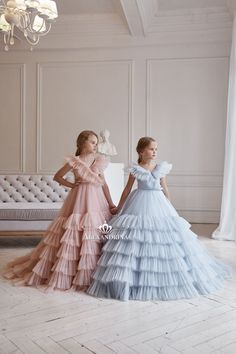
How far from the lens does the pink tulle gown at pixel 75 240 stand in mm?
3357

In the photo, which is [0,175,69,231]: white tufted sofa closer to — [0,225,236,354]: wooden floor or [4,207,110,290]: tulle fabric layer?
[4,207,110,290]: tulle fabric layer

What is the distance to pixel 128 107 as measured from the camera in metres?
7.66

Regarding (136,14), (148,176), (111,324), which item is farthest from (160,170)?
(136,14)

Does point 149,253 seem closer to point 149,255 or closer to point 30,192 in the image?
point 149,255

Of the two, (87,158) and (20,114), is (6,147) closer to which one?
(20,114)

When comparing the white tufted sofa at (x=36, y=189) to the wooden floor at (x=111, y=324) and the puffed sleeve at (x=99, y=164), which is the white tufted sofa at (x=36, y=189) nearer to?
the puffed sleeve at (x=99, y=164)

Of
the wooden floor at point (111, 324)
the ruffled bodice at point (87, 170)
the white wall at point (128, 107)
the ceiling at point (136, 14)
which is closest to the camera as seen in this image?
the wooden floor at point (111, 324)

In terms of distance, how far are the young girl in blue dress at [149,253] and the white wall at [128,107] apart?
4110mm

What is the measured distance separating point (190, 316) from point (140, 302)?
1.45 ft

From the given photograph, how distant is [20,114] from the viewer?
8.04m

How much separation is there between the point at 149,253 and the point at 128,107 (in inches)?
195

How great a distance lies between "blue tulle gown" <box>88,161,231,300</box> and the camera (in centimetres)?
311

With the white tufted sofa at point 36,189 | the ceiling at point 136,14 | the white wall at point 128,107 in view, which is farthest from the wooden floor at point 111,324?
the ceiling at point 136,14

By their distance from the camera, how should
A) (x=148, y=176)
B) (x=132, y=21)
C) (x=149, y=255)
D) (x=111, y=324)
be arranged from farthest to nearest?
(x=132, y=21)
(x=148, y=176)
(x=149, y=255)
(x=111, y=324)
